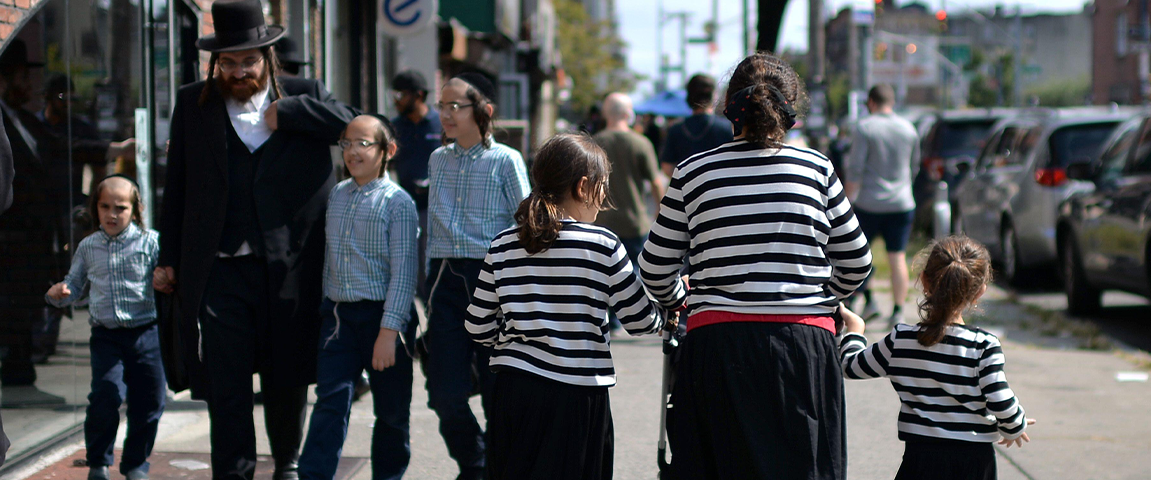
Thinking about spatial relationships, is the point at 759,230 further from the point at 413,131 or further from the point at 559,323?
the point at 413,131

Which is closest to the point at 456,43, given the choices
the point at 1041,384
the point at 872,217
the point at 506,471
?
the point at 872,217

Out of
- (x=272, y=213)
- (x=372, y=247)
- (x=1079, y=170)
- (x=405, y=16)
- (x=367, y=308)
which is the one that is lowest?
(x=367, y=308)

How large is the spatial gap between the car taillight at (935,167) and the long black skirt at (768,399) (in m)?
13.2

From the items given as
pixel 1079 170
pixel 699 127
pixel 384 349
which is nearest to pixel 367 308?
pixel 384 349

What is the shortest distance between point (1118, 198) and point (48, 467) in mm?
7558

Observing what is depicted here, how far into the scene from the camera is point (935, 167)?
52.1ft

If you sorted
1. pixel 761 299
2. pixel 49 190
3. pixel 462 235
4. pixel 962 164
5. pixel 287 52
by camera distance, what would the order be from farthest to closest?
pixel 962 164 < pixel 287 52 < pixel 49 190 < pixel 462 235 < pixel 761 299

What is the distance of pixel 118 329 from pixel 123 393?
10.2 inches

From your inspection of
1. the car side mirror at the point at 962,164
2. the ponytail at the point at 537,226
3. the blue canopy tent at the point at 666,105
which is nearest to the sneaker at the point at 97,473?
the ponytail at the point at 537,226

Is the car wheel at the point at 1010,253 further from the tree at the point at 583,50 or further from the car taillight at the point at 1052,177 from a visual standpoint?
the tree at the point at 583,50

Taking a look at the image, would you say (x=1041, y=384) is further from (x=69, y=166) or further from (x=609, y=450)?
(x=69, y=166)

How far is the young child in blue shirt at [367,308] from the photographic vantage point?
167 inches

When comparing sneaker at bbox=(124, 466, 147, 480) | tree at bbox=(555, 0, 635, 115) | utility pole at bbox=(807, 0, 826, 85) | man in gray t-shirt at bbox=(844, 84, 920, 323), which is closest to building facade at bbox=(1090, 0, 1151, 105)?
tree at bbox=(555, 0, 635, 115)

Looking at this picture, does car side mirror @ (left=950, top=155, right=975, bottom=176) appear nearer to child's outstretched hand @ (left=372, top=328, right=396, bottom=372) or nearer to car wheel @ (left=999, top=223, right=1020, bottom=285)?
car wheel @ (left=999, top=223, right=1020, bottom=285)
